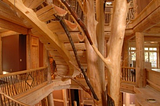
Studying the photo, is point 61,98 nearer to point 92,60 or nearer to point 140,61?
point 140,61

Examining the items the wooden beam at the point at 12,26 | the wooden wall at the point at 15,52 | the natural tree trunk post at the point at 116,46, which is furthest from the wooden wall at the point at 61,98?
the natural tree trunk post at the point at 116,46

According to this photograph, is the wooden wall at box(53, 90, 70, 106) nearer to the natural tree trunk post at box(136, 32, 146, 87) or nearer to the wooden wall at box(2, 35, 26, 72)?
the wooden wall at box(2, 35, 26, 72)

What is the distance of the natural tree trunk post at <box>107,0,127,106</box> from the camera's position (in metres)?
1.19

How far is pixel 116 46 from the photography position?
1211 mm

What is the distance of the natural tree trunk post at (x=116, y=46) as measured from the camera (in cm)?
119

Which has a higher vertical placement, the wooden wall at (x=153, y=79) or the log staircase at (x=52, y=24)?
the log staircase at (x=52, y=24)

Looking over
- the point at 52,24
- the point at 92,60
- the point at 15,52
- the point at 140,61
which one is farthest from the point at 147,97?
the point at 15,52

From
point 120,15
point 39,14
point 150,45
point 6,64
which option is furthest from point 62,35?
point 150,45

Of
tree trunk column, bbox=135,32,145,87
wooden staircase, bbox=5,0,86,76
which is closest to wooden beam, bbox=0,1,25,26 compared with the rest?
wooden staircase, bbox=5,0,86,76

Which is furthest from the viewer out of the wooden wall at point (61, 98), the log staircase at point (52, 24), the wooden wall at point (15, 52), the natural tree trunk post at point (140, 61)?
the wooden wall at point (61, 98)

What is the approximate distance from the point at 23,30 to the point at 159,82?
6047mm

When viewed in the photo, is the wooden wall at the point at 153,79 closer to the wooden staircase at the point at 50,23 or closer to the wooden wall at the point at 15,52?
the wooden staircase at the point at 50,23

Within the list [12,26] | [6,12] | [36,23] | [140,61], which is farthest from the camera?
[12,26]

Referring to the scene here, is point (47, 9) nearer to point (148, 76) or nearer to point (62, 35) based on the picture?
point (62, 35)
